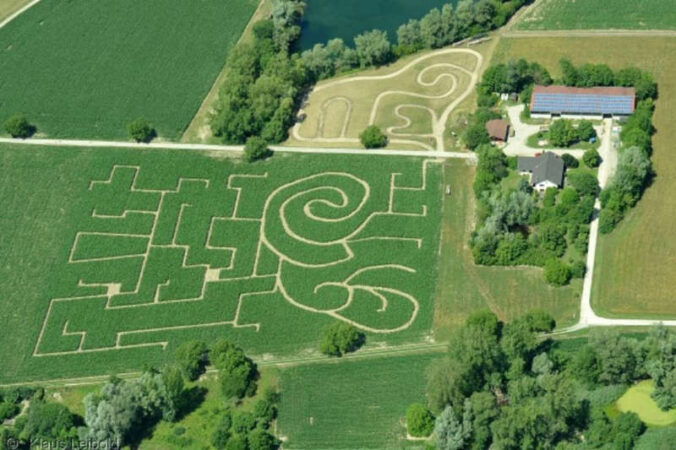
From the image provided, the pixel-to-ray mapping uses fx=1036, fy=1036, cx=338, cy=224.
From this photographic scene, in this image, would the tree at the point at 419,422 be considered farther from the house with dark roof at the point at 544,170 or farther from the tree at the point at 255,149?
the tree at the point at 255,149

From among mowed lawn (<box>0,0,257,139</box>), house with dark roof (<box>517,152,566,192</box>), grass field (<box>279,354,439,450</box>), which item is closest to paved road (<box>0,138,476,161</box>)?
mowed lawn (<box>0,0,257,139</box>)

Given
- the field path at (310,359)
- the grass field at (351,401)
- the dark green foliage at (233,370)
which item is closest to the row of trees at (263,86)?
the field path at (310,359)

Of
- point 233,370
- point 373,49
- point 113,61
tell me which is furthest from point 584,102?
point 113,61

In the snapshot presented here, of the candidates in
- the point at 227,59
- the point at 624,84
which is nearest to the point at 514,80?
the point at 624,84

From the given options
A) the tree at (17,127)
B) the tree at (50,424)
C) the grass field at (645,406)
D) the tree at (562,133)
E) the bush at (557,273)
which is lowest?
the tree at (50,424)

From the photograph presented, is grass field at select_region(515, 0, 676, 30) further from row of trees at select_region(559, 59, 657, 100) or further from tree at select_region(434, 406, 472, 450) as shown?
tree at select_region(434, 406, 472, 450)

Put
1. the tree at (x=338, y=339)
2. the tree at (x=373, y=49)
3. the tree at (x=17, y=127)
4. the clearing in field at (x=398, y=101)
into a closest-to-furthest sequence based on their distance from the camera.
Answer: the tree at (x=338, y=339), the clearing in field at (x=398, y=101), the tree at (x=17, y=127), the tree at (x=373, y=49)

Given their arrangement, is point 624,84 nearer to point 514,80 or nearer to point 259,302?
point 514,80
